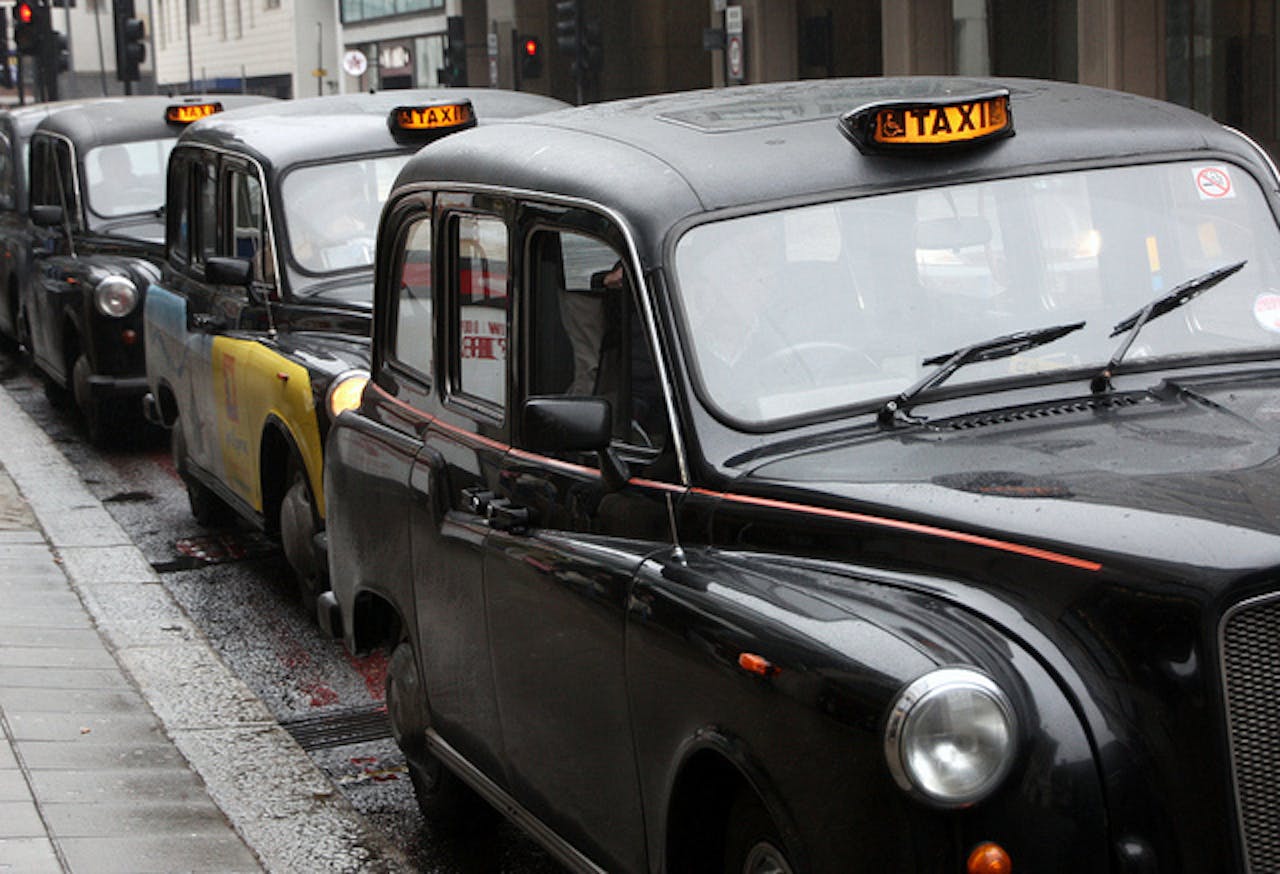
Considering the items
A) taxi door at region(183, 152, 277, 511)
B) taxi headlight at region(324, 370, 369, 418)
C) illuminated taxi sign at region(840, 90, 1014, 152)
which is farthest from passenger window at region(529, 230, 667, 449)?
taxi door at region(183, 152, 277, 511)

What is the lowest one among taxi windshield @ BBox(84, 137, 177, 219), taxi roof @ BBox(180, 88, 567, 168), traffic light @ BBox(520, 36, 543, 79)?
taxi windshield @ BBox(84, 137, 177, 219)

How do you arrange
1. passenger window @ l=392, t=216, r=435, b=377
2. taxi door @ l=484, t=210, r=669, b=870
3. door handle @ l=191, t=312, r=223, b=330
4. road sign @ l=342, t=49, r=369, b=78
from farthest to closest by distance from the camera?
1. road sign @ l=342, t=49, r=369, b=78
2. door handle @ l=191, t=312, r=223, b=330
3. passenger window @ l=392, t=216, r=435, b=377
4. taxi door @ l=484, t=210, r=669, b=870

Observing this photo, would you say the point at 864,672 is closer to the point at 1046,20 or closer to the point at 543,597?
the point at 543,597

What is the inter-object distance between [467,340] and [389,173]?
14.7 ft

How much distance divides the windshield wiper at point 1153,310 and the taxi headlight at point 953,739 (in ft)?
3.95

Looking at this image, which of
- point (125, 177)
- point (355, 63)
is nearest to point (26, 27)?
point (355, 63)

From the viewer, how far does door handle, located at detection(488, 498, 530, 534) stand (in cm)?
471

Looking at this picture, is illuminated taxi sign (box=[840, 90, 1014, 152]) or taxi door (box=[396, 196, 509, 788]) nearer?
illuminated taxi sign (box=[840, 90, 1014, 152])

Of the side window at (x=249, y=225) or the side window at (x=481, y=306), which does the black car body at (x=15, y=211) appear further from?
the side window at (x=481, y=306)

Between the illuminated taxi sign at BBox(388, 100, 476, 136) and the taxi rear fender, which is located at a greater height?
the illuminated taxi sign at BBox(388, 100, 476, 136)

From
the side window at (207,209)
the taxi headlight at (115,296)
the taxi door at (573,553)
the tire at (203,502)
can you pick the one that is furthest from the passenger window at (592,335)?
the taxi headlight at (115,296)

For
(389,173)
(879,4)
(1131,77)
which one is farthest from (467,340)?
(879,4)

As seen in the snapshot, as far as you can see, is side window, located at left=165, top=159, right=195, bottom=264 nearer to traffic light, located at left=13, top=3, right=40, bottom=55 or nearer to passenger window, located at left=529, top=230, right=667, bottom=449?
passenger window, located at left=529, top=230, right=667, bottom=449

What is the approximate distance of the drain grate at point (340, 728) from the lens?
704cm
